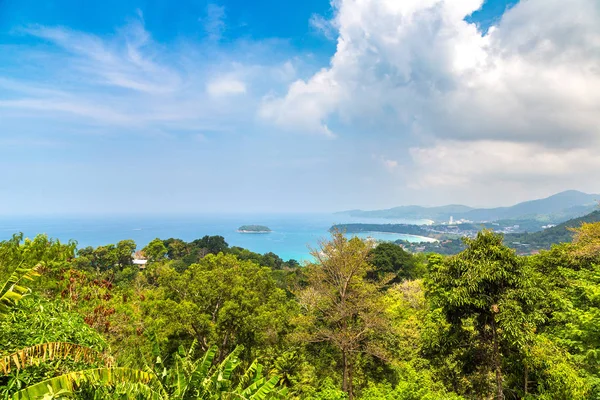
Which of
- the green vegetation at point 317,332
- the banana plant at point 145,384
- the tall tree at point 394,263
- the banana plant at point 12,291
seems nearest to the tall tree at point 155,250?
the tall tree at point 394,263

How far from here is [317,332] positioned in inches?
494

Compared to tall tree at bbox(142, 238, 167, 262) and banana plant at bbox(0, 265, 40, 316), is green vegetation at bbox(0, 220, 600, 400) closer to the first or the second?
banana plant at bbox(0, 265, 40, 316)

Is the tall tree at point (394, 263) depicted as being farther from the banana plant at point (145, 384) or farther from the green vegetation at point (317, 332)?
the banana plant at point (145, 384)

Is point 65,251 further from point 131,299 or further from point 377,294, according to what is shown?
point 377,294

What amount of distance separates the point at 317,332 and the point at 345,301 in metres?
1.67

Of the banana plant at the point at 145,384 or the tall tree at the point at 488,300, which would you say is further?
the tall tree at the point at 488,300

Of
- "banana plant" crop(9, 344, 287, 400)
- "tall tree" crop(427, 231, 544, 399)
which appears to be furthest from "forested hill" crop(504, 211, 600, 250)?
"banana plant" crop(9, 344, 287, 400)

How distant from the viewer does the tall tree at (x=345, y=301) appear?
12.1 meters

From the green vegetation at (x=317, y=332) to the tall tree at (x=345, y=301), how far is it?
0.19 feet

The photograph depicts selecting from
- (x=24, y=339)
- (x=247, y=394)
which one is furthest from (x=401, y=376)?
(x=24, y=339)

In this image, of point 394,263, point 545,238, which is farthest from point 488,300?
point 545,238

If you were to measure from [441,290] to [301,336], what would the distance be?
5.93 meters

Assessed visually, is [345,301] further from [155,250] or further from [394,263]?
[155,250]

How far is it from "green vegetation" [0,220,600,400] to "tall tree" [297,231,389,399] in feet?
0.19
